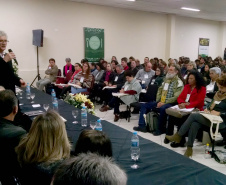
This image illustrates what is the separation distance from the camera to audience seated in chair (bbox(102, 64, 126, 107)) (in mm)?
6699

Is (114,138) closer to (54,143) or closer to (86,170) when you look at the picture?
(54,143)

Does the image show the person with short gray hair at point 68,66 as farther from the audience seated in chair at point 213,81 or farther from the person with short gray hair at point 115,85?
the audience seated in chair at point 213,81

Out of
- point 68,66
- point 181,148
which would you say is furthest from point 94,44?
point 181,148

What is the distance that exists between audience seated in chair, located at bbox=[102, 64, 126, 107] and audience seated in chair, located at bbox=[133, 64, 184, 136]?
71.9 inches

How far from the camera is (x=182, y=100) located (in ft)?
14.7

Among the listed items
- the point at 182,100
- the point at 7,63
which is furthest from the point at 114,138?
the point at 182,100

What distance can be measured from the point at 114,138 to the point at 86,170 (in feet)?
5.89

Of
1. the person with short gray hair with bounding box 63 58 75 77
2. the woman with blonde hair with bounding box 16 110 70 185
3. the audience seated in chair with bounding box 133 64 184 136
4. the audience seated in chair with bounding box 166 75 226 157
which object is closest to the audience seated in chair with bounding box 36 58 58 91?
the person with short gray hair with bounding box 63 58 75 77

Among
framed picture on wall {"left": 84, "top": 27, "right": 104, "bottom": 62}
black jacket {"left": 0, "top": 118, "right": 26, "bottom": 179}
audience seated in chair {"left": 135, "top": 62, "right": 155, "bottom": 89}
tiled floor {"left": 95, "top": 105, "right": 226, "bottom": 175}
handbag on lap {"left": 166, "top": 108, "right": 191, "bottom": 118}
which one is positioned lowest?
tiled floor {"left": 95, "top": 105, "right": 226, "bottom": 175}

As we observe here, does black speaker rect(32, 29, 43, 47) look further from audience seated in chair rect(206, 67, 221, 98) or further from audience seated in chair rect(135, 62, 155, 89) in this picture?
audience seated in chair rect(206, 67, 221, 98)

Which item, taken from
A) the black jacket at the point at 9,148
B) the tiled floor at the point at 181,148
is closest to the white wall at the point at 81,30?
the tiled floor at the point at 181,148

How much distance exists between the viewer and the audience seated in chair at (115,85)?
6.70 meters

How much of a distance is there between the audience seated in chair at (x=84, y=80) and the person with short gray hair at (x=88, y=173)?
603cm

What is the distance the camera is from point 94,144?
1.56 m
